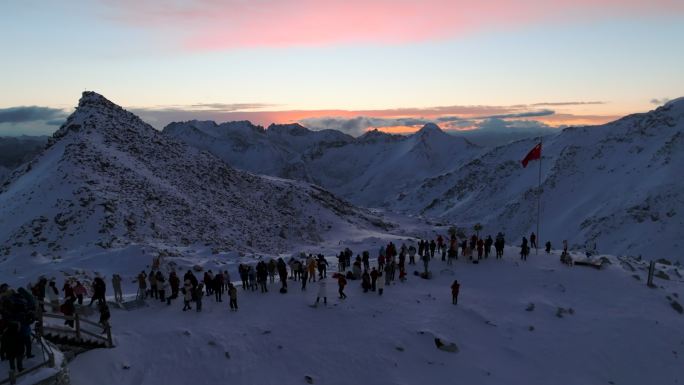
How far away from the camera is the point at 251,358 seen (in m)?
18.3

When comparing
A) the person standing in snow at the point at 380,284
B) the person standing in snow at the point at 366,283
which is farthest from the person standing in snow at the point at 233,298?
the person standing in snow at the point at 380,284

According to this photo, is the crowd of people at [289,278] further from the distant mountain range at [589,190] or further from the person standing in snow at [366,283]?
the distant mountain range at [589,190]

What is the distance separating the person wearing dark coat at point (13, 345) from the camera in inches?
488

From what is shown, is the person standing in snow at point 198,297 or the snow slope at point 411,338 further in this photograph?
the person standing in snow at point 198,297

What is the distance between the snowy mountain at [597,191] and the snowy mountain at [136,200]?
1113 inches

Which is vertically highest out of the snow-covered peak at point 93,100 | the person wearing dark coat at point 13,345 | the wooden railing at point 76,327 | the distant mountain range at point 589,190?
the snow-covered peak at point 93,100

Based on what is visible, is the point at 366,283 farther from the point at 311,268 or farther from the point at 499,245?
the point at 499,245

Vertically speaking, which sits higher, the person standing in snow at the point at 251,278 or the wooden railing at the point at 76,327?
the wooden railing at the point at 76,327

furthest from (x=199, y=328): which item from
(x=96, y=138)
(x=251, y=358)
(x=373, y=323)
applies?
(x=96, y=138)

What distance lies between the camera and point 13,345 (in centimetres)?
1245

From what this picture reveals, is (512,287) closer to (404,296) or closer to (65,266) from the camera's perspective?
(404,296)

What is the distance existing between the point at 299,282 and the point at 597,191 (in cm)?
6725

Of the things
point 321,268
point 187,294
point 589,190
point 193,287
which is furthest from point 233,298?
point 589,190

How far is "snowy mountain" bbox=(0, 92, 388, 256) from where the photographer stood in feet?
129
